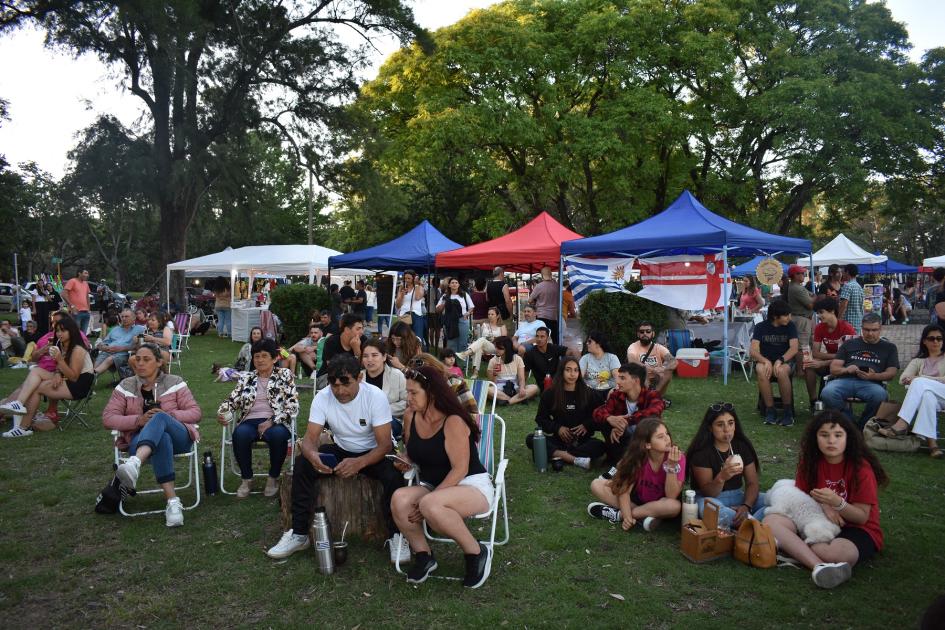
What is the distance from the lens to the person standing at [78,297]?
13484 millimetres

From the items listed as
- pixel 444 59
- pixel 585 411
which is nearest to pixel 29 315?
pixel 444 59

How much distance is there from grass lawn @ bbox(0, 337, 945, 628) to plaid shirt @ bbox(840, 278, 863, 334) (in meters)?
5.58

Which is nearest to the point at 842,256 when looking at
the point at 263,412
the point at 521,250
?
the point at 521,250

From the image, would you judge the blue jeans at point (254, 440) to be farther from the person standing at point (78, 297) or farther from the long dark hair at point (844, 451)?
the person standing at point (78, 297)

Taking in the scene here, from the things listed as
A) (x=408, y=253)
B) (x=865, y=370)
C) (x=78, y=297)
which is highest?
(x=408, y=253)

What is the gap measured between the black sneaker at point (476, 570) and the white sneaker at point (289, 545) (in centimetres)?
108

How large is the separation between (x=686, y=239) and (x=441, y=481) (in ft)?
23.4

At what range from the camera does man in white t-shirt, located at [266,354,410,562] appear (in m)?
3.91

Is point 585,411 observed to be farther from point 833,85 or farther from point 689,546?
point 833,85

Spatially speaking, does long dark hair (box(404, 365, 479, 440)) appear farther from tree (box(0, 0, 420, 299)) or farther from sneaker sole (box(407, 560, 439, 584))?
tree (box(0, 0, 420, 299))

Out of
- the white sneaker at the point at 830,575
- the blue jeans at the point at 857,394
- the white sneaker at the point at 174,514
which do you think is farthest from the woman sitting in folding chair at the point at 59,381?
the blue jeans at the point at 857,394

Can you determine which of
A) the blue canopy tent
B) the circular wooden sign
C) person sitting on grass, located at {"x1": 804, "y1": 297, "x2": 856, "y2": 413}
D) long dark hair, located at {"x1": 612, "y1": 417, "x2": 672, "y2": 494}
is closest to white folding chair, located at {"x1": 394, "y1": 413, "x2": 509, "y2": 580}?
long dark hair, located at {"x1": 612, "y1": 417, "x2": 672, "y2": 494}

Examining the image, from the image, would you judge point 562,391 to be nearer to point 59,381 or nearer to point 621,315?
point 621,315

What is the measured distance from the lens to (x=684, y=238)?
9.67 metres
